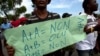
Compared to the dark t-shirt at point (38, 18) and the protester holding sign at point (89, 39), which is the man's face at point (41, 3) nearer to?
the dark t-shirt at point (38, 18)

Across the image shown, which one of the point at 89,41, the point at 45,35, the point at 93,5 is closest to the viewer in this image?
the point at 45,35

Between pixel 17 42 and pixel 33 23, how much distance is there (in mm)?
324

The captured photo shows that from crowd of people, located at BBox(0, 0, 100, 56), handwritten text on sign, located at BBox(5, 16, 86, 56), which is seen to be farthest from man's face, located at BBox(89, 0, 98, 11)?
handwritten text on sign, located at BBox(5, 16, 86, 56)

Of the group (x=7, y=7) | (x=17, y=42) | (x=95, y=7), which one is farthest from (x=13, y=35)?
(x=7, y=7)

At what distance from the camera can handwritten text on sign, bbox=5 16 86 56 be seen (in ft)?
14.7

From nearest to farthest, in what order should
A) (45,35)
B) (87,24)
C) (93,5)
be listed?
(45,35) → (87,24) → (93,5)

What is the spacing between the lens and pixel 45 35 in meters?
4.70

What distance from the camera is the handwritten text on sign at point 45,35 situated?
4492mm

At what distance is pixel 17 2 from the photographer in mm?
40344

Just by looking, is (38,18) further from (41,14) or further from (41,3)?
(41,3)

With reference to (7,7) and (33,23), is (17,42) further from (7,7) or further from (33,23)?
(7,7)

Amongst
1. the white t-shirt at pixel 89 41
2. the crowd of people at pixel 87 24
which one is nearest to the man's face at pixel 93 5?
the crowd of people at pixel 87 24

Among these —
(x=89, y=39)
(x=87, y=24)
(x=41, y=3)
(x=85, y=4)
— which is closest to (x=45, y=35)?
(x=41, y=3)

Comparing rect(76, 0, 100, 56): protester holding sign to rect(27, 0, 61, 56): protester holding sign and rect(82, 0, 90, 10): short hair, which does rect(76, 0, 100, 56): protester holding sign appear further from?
rect(27, 0, 61, 56): protester holding sign
